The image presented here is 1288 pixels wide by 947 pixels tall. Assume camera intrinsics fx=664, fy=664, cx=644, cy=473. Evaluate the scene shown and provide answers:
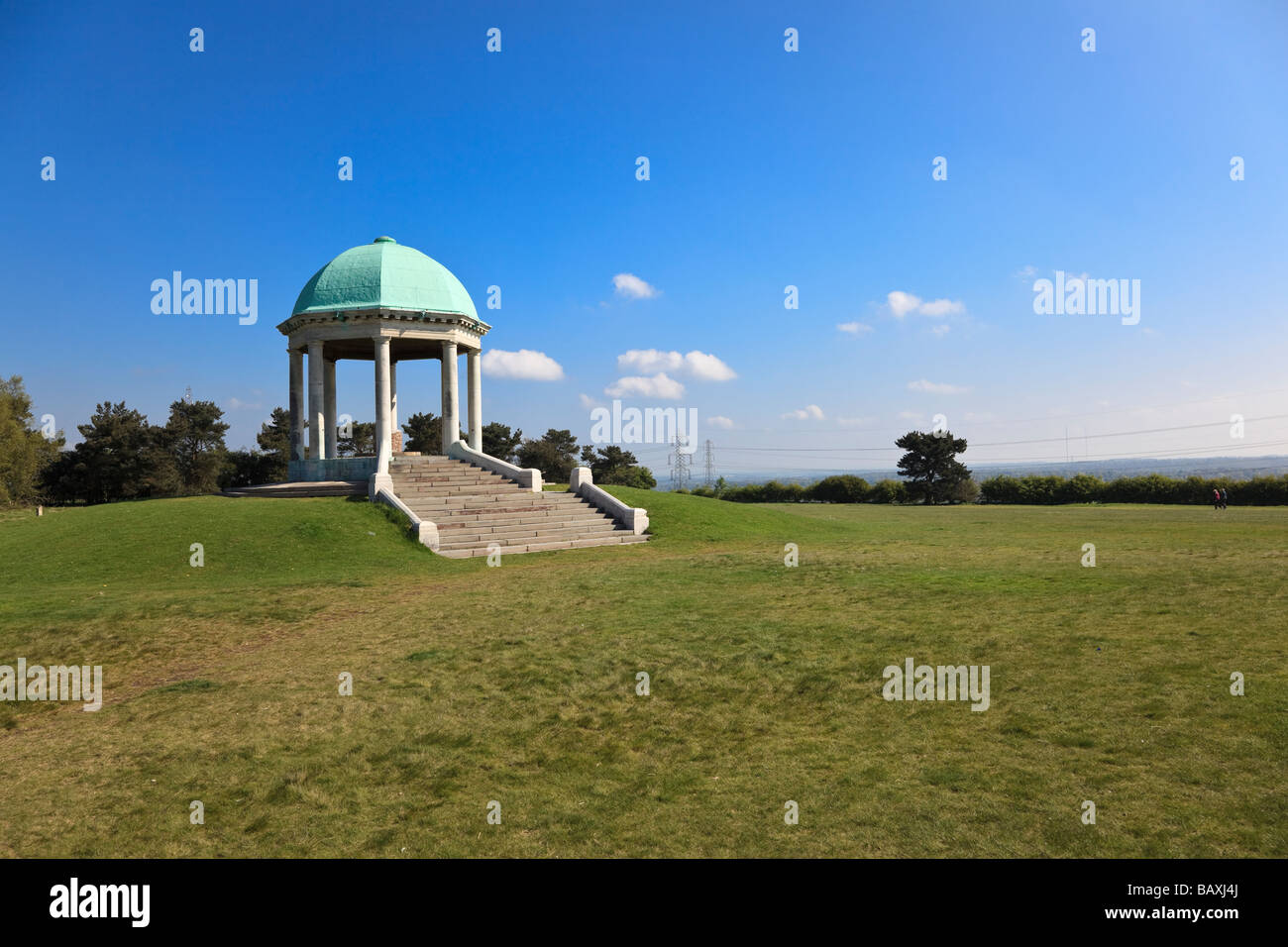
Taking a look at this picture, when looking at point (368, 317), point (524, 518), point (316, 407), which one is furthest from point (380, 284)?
point (524, 518)

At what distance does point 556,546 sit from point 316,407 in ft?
48.6

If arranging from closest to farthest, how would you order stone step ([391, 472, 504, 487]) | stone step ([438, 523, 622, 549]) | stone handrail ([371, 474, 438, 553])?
stone handrail ([371, 474, 438, 553]) → stone step ([438, 523, 622, 549]) → stone step ([391, 472, 504, 487])

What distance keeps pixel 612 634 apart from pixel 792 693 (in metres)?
3.25

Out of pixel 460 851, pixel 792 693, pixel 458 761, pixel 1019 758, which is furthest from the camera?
pixel 792 693

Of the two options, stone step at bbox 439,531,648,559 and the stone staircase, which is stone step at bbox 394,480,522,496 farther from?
stone step at bbox 439,531,648,559

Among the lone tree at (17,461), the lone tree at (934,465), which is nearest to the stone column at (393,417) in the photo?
the lone tree at (17,461)

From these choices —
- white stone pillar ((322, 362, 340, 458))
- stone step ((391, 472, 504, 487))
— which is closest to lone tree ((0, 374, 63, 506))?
white stone pillar ((322, 362, 340, 458))

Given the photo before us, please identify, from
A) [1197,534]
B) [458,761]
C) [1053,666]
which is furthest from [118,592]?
[1197,534]

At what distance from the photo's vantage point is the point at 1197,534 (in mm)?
22625

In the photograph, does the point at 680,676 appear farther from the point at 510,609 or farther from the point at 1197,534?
the point at 1197,534

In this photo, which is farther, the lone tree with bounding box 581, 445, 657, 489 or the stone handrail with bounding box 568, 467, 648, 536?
the lone tree with bounding box 581, 445, 657, 489

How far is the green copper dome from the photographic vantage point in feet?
93.5

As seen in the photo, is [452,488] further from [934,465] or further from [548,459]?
[934,465]

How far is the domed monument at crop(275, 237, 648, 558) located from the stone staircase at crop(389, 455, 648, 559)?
0.19 ft
